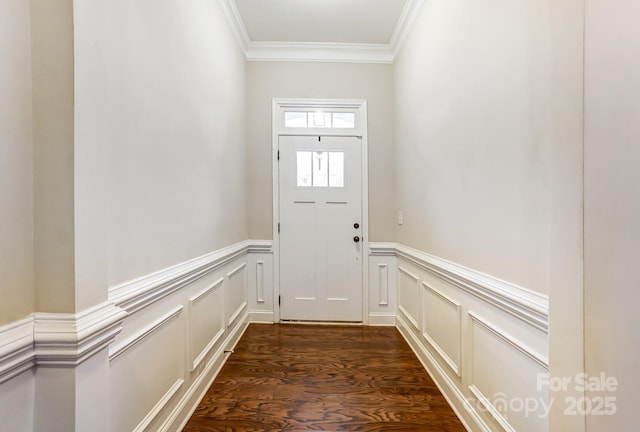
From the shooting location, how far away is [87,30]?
2.44 feet

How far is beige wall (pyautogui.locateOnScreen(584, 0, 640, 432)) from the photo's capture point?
2.05 feet

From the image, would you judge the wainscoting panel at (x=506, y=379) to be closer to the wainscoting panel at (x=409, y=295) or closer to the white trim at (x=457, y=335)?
the white trim at (x=457, y=335)

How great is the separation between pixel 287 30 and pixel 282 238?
2075 mm

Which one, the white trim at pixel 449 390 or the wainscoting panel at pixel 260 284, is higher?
the wainscoting panel at pixel 260 284

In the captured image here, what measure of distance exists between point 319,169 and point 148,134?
1916 millimetres

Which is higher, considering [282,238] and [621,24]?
[621,24]

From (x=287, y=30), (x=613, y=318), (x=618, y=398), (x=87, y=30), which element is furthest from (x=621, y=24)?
(x=287, y=30)

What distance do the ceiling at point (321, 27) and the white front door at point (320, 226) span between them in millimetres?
909

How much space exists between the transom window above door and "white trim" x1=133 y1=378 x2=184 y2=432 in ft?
8.13

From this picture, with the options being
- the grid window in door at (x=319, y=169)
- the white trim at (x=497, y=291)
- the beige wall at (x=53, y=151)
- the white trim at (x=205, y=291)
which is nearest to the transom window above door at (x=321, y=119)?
the grid window in door at (x=319, y=169)

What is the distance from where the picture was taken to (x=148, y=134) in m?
1.23

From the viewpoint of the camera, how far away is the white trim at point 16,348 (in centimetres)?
62

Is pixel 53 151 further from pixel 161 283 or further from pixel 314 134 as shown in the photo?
pixel 314 134

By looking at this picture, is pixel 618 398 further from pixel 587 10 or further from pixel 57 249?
pixel 57 249
